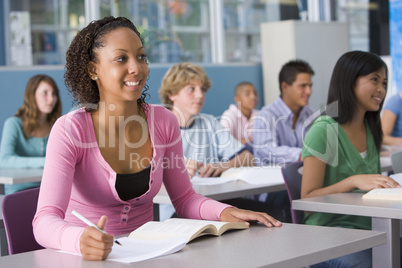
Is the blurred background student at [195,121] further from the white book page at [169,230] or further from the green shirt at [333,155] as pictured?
the white book page at [169,230]

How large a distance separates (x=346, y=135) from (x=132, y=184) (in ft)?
3.88

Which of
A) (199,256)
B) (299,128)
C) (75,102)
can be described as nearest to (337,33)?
(299,128)

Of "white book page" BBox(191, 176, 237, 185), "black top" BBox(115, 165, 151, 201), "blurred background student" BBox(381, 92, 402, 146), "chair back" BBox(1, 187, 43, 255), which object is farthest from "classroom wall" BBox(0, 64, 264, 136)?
"black top" BBox(115, 165, 151, 201)

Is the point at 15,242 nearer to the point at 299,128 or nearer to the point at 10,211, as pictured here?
the point at 10,211

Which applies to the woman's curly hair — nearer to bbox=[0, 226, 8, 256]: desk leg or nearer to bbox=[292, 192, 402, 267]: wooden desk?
bbox=[0, 226, 8, 256]: desk leg

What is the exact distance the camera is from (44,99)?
188 inches

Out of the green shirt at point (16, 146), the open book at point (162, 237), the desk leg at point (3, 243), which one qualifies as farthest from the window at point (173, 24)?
the open book at point (162, 237)

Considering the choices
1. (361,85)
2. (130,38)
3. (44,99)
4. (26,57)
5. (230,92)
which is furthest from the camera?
(230,92)

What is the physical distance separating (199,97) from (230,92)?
12.2 feet

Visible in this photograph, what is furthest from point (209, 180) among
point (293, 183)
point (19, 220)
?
point (19, 220)

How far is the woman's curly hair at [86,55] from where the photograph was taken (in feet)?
7.00

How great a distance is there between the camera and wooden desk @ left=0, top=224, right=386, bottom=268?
1.51m

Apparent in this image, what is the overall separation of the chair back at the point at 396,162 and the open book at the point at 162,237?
1.61 m

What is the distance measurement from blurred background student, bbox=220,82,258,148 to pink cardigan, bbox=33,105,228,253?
14.5ft
